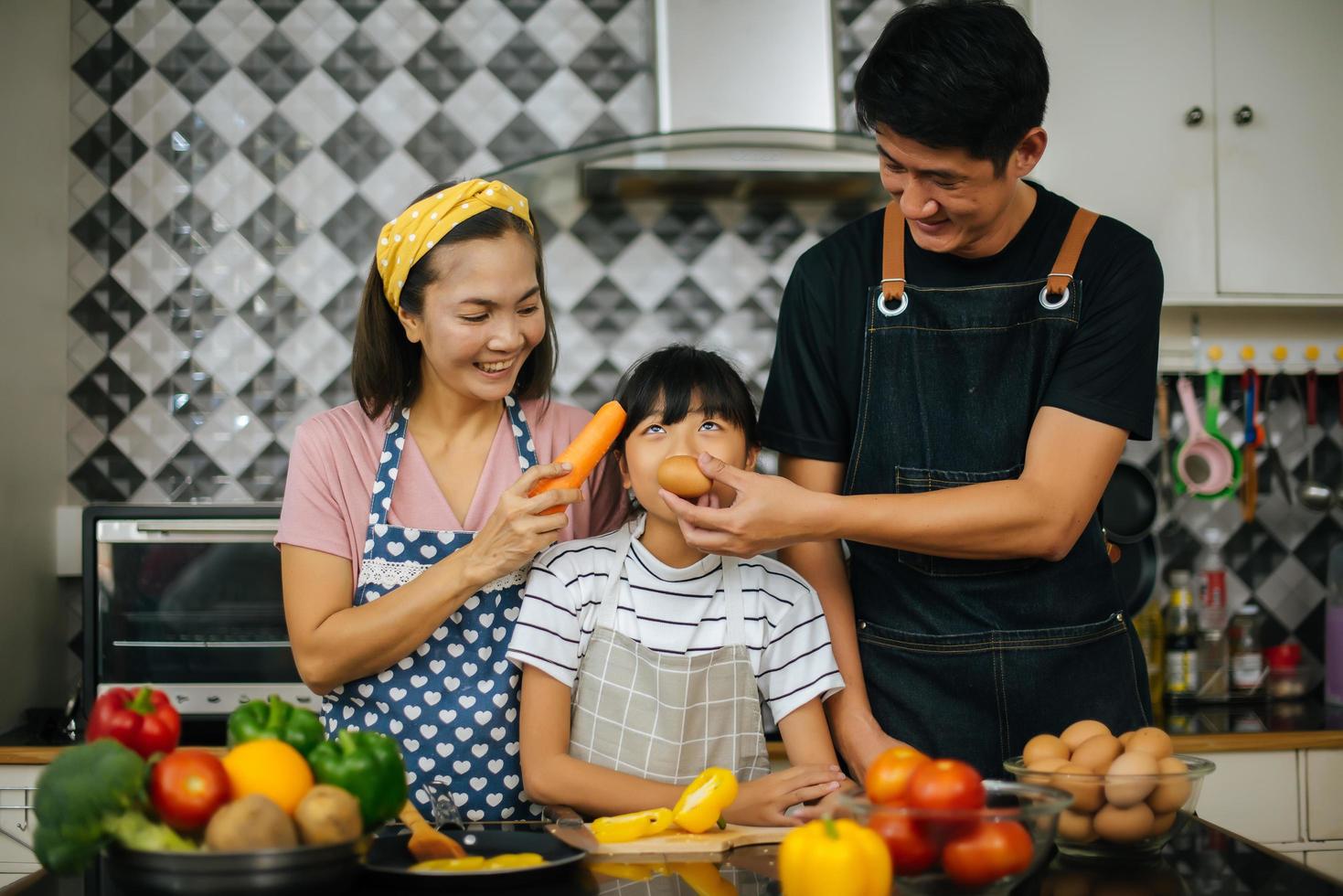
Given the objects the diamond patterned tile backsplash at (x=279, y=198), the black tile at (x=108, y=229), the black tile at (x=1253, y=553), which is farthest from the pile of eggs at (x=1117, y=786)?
the black tile at (x=108, y=229)

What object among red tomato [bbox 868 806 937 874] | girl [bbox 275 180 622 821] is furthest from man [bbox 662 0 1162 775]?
red tomato [bbox 868 806 937 874]

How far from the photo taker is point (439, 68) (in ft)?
9.71

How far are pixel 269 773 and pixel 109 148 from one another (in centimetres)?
250

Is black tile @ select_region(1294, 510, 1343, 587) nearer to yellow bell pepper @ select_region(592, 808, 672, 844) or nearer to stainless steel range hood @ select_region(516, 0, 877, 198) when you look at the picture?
stainless steel range hood @ select_region(516, 0, 877, 198)

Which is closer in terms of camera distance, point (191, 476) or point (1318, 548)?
point (191, 476)

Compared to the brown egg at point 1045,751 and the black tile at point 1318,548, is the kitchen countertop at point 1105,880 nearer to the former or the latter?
the brown egg at point 1045,751

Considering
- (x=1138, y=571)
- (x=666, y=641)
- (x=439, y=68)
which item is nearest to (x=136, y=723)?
(x=666, y=641)

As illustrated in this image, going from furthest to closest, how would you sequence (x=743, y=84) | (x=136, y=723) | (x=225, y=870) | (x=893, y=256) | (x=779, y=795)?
1. (x=743, y=84)
2. (x=893, y=256)
3. (x=779, y=795)
4. (x=136, y=723)
5. (x=225, y=870)

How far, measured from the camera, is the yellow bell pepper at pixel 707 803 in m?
1.14

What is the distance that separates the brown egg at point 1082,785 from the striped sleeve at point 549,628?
62cm

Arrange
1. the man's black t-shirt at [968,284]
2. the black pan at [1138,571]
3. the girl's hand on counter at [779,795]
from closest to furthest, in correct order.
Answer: the girl's hand on counter at [779,795] < the man's black t-shirt at [968,284] < the black pan at [1138,571]

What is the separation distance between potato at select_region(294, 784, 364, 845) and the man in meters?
0.59

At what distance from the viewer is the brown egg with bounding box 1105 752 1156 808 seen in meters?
1.01

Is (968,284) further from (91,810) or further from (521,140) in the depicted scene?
(521,140)
